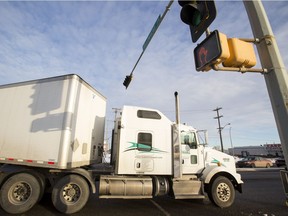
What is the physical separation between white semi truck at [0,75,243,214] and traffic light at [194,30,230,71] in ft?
16.5

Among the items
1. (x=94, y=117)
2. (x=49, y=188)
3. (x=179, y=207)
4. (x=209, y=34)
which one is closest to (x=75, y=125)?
(x=94, y=117)

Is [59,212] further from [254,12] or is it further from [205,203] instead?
[254,12]

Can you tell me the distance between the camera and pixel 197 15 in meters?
3.02

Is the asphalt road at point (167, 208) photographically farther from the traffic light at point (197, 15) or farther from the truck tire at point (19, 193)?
the traffic light at point (197, 15)

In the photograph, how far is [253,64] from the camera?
8.74 ft

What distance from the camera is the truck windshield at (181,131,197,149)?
8.02 m

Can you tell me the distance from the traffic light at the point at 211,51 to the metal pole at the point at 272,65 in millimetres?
516

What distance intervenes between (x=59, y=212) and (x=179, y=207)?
13.8 feet

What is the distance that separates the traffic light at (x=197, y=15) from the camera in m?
2.72

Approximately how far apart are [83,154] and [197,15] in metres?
5.99

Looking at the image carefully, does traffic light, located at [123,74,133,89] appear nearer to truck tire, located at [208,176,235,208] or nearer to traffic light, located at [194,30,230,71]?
truck tire, located at [208,176,235,208]

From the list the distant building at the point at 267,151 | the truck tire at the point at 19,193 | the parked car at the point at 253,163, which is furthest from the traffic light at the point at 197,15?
the distant building at the point at 267,151

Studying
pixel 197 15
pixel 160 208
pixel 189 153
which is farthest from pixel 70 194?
pixel 197 15

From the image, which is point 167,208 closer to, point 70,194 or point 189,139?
point 189,139
